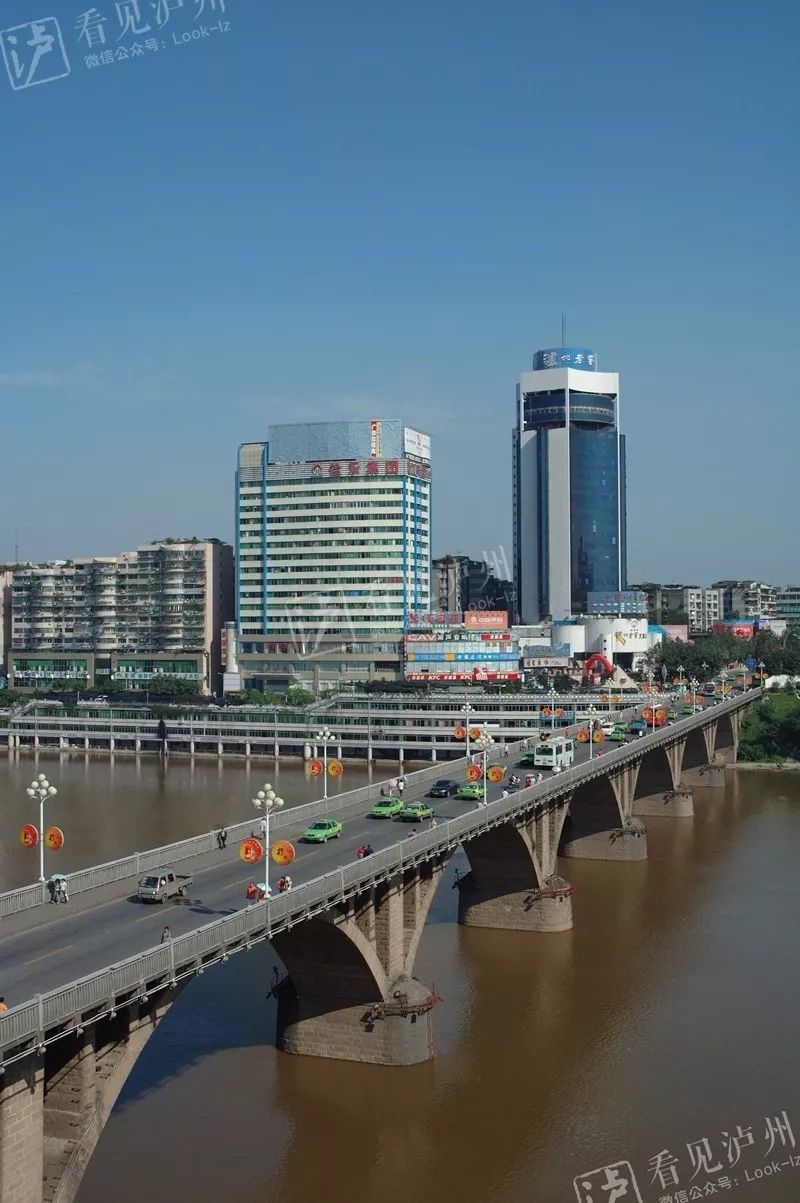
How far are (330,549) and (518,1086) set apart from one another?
490 ft

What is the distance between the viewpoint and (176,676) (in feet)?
624

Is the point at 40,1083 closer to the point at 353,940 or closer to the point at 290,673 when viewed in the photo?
the point at 353,940

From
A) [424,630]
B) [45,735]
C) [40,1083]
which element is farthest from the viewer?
[424,630]

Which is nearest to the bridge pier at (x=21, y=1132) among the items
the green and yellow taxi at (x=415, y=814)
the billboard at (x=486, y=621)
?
the green and yellow taxi at (x=415, y=814)

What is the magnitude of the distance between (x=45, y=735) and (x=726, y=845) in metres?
97.4

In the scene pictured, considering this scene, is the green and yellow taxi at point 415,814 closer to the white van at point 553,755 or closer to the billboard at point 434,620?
the white van at point 553,755

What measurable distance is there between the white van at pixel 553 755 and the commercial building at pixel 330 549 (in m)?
109

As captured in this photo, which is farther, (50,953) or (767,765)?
(767,765)

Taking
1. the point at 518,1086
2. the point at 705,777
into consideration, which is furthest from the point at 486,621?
the point at 518,1086

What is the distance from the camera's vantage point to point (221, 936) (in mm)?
32562

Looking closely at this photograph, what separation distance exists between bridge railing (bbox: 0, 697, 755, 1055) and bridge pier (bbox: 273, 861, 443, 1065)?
2.15 metres

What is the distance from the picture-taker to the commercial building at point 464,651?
168 meters

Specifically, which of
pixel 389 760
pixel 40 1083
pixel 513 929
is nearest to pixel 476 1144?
pixel 40 1083

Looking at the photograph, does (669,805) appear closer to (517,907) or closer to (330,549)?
(517,907)
